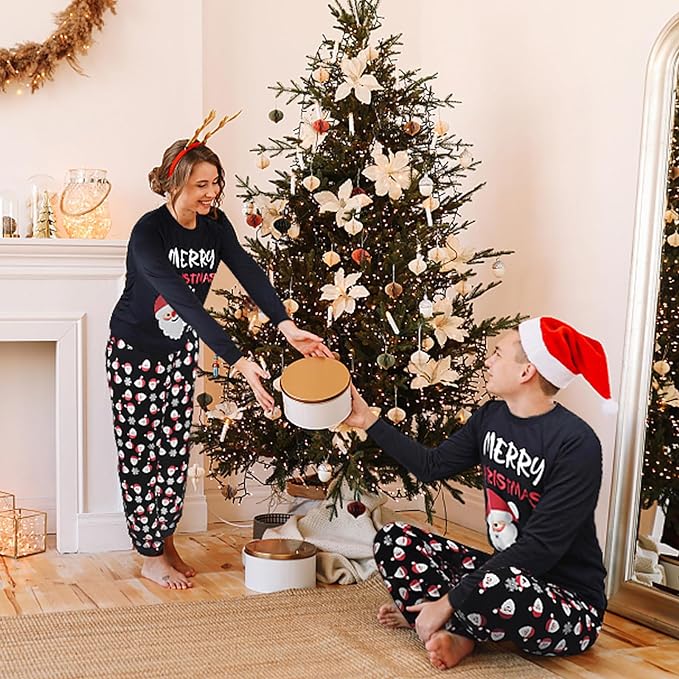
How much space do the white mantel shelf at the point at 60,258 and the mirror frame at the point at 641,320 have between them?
1675 millimetres

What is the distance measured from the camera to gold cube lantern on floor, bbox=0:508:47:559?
3.50 metres

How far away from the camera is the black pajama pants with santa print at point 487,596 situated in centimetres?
241

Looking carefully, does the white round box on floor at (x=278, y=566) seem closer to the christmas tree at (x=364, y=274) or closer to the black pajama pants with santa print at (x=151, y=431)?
the christmas tree at (x=364, y=274)

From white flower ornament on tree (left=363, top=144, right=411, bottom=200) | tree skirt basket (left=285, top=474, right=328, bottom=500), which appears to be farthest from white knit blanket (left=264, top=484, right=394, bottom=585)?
white flower ornament on tree (left=363, top=144, right=411, bottom=200)

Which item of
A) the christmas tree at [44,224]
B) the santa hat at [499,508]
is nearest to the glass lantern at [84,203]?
the christmas tree at [44,224]

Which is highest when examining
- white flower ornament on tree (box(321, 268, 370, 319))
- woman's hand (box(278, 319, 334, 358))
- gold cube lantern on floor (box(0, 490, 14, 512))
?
white flower ornament on tree (box(321, 268, 370, 319))

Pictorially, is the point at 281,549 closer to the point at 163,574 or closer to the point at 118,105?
the point at 163,574

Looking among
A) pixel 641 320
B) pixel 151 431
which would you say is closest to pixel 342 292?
pixel 151 431

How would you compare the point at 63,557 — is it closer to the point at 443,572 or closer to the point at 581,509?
the point at 443,572

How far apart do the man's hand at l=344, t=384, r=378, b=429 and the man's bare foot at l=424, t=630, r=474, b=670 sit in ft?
1.79

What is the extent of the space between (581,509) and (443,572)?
1.32 feet

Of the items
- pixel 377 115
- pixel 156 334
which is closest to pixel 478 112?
pixel 377 115

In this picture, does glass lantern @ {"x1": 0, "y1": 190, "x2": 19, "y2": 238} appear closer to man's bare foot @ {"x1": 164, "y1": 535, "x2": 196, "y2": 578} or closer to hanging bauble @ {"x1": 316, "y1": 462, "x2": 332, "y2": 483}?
man's bare foot @ {"x1": 164, "y1": 535, "x2": 196, "y2": 578}

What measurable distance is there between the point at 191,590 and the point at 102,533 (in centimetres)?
61
